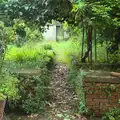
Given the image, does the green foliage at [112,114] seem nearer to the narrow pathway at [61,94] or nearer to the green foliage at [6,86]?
the narrow pathway at [61,94]

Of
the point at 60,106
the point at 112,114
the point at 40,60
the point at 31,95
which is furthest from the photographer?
the point at 40,60

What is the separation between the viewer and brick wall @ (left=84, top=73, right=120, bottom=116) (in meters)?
4.93

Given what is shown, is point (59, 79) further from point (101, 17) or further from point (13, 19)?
point (101, 17)

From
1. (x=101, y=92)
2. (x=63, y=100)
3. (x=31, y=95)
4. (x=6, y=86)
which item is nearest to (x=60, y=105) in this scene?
(x=63, y=100)

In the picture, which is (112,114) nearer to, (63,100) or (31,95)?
(63,100)

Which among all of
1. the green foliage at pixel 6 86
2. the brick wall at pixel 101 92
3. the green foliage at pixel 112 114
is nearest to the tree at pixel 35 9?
the brick wall at pixel 101 92

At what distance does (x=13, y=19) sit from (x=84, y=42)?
2.55 metres

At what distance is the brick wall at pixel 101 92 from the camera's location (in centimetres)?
493

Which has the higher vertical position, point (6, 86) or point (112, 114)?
point (6, 86)

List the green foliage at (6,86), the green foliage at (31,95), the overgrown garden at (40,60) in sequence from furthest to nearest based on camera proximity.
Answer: the green foliage at (31,95) → the overgrown garden at (40,60) → the green foliage at (6,86)

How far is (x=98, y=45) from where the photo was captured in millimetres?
8711

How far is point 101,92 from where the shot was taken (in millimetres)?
4969

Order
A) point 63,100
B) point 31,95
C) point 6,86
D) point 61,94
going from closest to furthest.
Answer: point 6,86 < point 31,95 < point 63,100 < point 61,94

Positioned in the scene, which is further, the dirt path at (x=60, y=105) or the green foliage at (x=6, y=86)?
the dirt path at (x=60, y=105)
